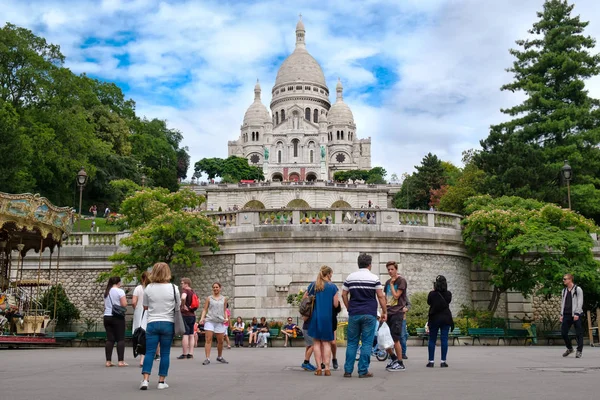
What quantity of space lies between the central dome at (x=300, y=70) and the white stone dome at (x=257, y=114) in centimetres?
635

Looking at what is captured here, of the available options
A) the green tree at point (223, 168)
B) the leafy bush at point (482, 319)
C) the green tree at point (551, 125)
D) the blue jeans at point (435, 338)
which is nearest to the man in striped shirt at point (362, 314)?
the blue jeans at point (435, 338)

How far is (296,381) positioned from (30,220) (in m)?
12.8

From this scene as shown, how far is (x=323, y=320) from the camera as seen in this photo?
1166 cm

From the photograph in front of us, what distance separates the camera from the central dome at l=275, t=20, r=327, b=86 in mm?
160625

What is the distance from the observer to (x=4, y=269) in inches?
922

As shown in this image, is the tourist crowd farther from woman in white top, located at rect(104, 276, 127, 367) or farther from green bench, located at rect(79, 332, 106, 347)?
green bench, located at rect(79, 332, 106, 347)

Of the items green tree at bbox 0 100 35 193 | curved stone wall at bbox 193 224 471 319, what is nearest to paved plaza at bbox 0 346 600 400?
curved stone wall at bbox 193 224 471 319

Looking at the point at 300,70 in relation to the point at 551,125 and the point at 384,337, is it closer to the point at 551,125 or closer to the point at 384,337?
the point at 551,125

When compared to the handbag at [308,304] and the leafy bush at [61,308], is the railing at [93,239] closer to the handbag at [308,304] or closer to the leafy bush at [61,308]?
the leafy bush at [61,308]

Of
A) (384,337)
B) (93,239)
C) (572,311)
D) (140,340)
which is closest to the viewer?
(140,340)

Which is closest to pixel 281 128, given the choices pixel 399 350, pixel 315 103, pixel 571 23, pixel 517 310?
pixel 315 103

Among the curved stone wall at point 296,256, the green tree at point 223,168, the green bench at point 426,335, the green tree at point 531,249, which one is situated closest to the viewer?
the green bench at point 426,335

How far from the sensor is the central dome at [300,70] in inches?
6324

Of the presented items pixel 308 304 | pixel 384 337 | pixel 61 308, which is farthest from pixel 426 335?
pixel 61 308
